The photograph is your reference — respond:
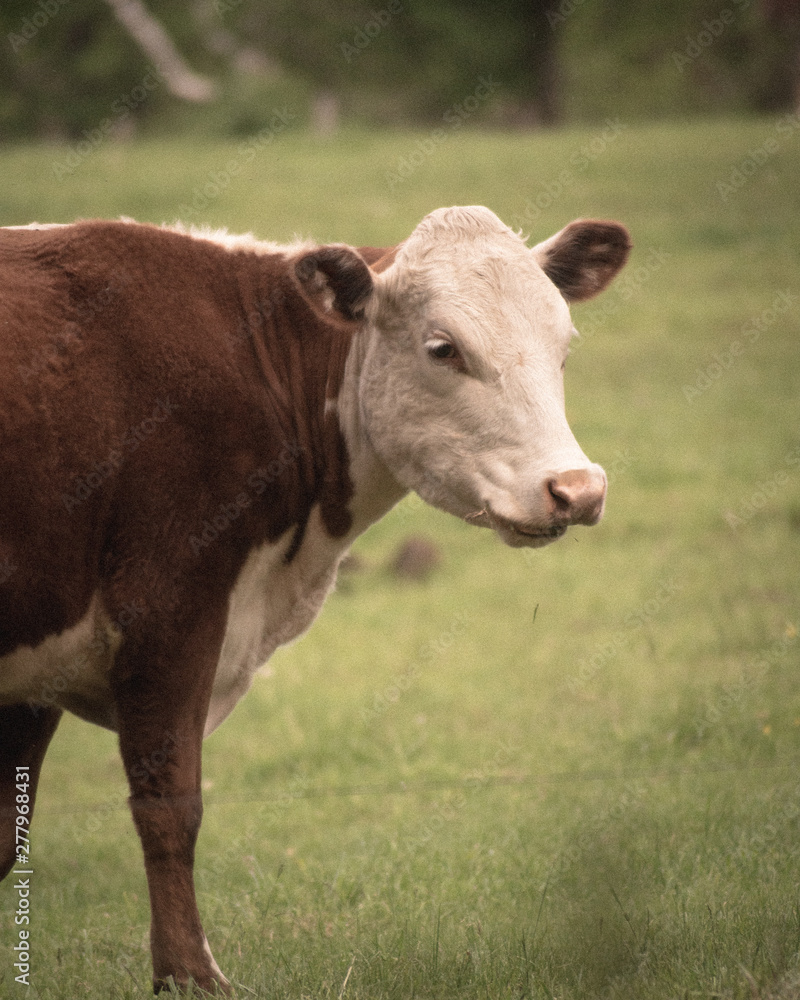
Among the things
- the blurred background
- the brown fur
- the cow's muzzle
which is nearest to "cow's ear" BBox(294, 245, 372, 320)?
the brown fur

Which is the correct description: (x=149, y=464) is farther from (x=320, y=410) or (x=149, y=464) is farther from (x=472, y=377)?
(x=472, y=377)

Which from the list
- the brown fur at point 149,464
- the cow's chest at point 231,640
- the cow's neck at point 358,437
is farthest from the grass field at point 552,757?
the cow's neck at point 358,437

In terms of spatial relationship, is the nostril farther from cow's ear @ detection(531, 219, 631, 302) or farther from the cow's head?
cow's ear @ detection(531, 219, 631, 302)

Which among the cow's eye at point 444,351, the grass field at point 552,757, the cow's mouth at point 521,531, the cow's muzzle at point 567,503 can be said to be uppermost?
the cow's eye at point 444,351

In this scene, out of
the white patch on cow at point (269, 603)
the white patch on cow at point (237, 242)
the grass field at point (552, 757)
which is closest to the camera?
the grass field at point (552, 757)

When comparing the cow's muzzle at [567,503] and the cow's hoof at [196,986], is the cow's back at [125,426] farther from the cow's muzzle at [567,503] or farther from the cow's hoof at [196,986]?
the cow's hoof at [196,986]

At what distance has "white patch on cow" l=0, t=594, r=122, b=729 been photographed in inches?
154

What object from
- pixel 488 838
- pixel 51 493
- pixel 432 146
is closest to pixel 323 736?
pixel 488 838

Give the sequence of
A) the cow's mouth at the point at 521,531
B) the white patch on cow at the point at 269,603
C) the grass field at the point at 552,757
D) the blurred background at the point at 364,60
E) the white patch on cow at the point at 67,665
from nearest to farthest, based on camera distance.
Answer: the cow's mouth at the point at 521,531
the white patch on cow at the point at 67,665
the grass field at the point at 552,757
the white patch on cow at the point at 269,603
the blurred background at the point at 364,60

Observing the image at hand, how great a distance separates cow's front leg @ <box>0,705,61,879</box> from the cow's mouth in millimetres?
1729

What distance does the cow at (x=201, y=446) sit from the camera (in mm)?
3820

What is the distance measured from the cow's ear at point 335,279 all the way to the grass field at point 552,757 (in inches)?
77.0

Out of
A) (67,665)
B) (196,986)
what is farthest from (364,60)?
(196,986)

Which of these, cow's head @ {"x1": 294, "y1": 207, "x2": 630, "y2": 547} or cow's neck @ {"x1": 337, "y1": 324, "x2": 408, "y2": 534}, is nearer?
cow's head @ {"x1": 294, "y1": 207, "x2": 630, "y2": 547}
